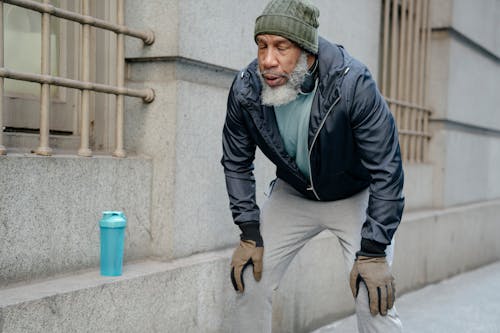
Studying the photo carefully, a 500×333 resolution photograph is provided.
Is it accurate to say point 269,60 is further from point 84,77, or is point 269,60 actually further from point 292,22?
point 84,77

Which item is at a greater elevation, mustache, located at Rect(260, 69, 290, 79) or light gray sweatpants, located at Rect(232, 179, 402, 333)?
mustache, located at Rect(260, 69, 290, 79)

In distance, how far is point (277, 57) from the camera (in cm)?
296

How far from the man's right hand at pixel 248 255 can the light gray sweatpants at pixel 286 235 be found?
0.03 m

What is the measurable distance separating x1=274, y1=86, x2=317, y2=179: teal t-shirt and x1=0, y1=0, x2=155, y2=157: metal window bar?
1.08m

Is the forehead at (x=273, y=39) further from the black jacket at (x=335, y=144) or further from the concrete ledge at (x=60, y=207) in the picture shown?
the concrete ledge at (x=60, y=207)

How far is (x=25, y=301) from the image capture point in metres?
2.90

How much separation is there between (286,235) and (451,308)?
10.4ft

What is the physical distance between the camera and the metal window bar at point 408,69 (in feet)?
23.0

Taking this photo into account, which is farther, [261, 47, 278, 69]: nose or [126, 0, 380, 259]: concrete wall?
[126, 0, 380, 259]: concrete wall

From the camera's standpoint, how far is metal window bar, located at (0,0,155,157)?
3.24 m

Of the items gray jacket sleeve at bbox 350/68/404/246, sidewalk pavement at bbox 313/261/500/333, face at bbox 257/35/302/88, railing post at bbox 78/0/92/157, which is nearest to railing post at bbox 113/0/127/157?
railing post at bbox 78/0/92/157

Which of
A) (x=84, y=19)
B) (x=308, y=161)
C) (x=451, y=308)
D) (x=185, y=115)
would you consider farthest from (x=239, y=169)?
(x=451, y=308)

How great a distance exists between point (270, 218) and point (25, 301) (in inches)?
49.4

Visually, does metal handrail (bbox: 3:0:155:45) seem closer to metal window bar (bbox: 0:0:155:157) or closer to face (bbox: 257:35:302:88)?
metal window bar (bbox: 0:0:155:157)
